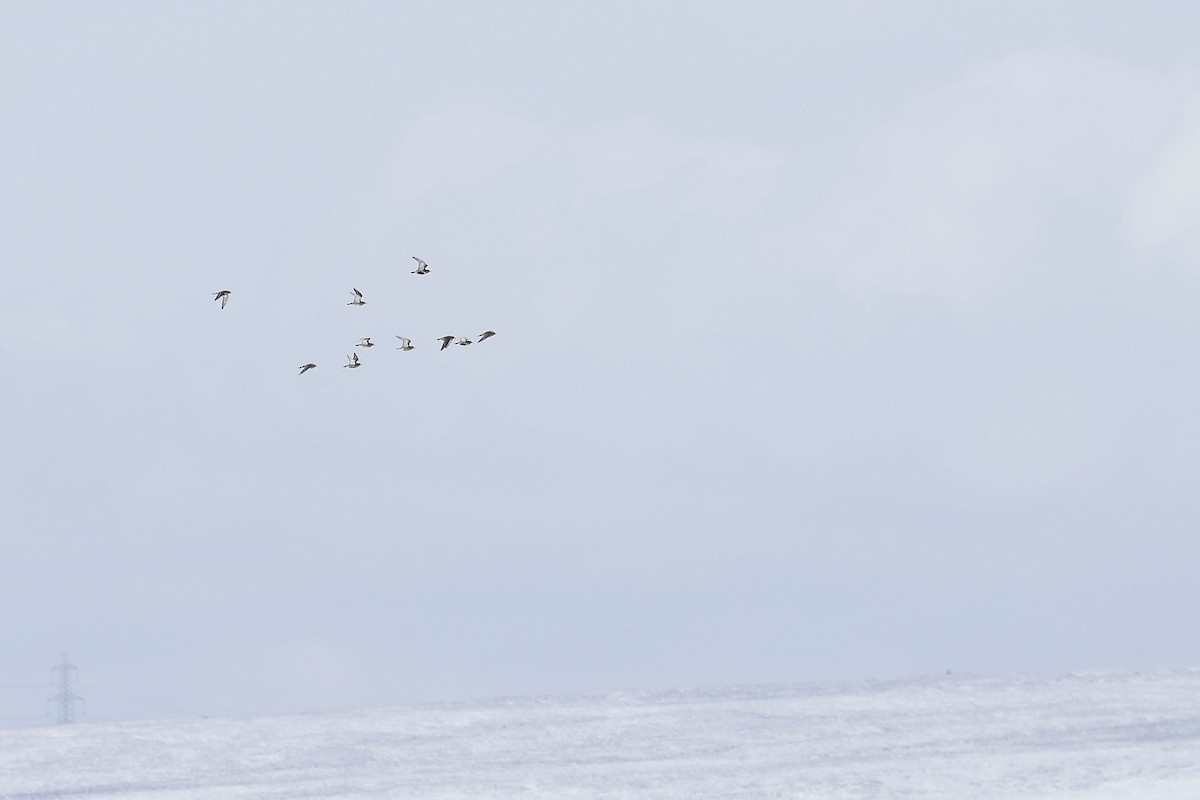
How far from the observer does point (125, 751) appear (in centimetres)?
3200

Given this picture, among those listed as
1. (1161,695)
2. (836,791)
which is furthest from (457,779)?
(1161,695)

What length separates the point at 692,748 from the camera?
31484 millimetres

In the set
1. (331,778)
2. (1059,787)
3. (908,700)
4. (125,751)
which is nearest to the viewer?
(1059,787)

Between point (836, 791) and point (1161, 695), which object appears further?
point (1161, 695)

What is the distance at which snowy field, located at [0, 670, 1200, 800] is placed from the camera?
27750mm

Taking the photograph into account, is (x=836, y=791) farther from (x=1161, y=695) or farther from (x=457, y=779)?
(x=1161, y=695)

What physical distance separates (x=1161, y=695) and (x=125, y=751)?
63.8 feet

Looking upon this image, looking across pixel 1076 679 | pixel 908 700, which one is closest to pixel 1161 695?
pixel 1076 679

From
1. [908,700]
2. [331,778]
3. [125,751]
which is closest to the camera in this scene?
[331,778]

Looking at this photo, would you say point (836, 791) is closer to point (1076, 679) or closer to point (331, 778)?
point (331, 778)

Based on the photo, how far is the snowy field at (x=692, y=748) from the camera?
27.8m

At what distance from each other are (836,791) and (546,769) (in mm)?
4722

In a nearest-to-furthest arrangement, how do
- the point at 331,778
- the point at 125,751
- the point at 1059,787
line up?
1. the point at 1059,787
2. the point at 331,778
3. the point at 125,751

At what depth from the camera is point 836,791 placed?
1076 inches
